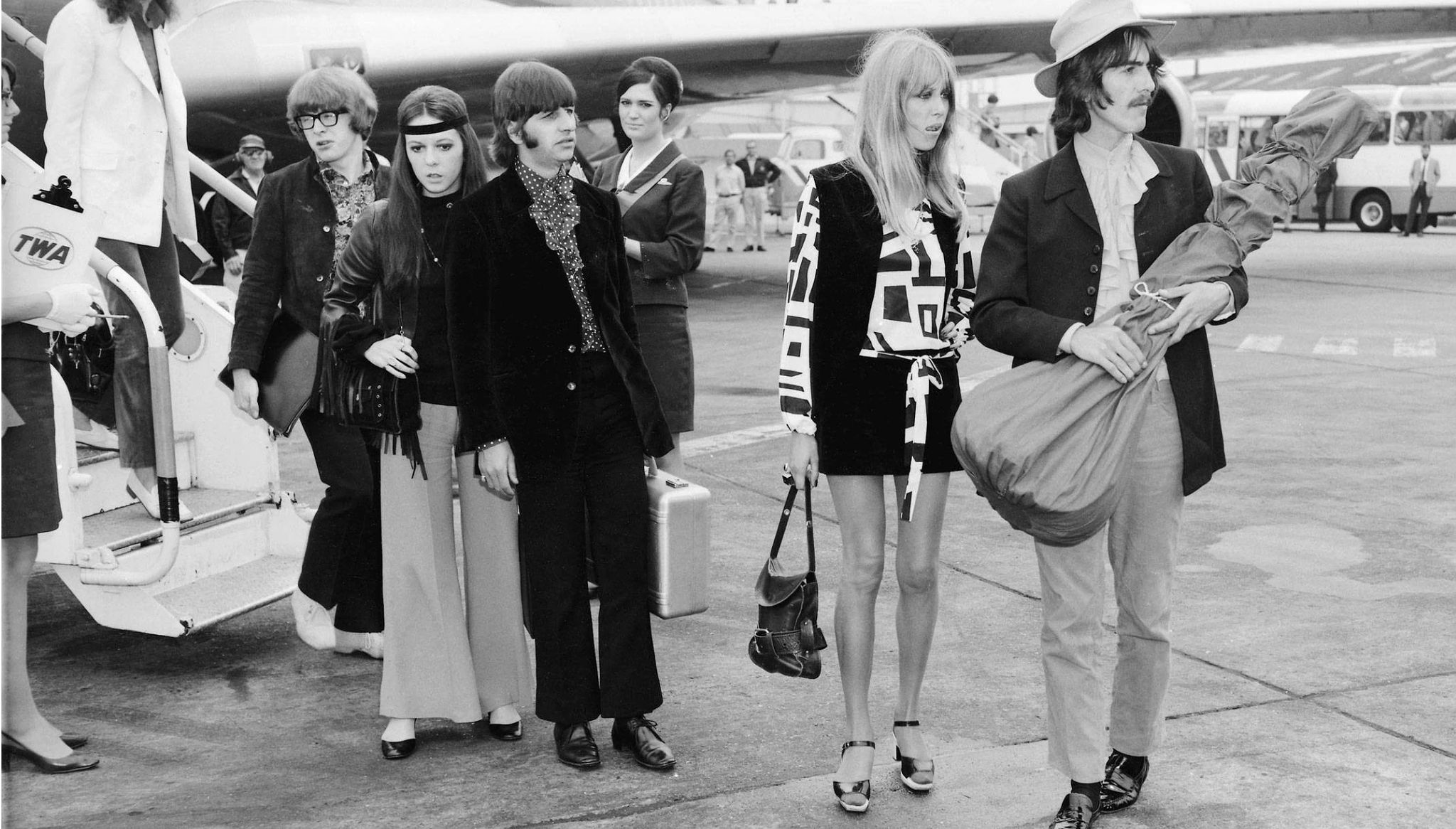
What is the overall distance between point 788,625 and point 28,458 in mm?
2142

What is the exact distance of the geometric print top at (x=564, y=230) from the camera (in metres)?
3.91

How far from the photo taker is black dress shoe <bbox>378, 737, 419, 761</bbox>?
4.02 m

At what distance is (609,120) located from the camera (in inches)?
638

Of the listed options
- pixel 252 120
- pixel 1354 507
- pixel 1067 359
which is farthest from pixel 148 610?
pixel 252 120

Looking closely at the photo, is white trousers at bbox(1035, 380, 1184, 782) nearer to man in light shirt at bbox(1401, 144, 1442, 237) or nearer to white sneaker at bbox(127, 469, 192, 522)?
white sneaker at bbox(127, 469, 192, 522)

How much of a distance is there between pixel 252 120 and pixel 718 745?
35.5 ft

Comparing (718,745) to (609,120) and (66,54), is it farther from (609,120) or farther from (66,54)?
(609,120)

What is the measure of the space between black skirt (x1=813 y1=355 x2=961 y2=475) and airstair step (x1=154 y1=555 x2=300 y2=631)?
2.27 metres

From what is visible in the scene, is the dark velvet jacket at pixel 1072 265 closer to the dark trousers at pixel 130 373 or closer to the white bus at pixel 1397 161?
the dark trousers at pixel 130 373

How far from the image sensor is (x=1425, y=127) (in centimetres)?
2923

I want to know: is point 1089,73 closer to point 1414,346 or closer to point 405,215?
point 405,215

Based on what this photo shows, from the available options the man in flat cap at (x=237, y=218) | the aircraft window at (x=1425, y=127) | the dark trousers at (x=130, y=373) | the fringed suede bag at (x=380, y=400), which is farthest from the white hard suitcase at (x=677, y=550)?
the aircraft window at (x=1425, y=127)

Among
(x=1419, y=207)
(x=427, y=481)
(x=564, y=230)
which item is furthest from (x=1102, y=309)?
(x=1419, y=207)

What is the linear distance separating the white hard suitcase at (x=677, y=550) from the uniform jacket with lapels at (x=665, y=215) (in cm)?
142
